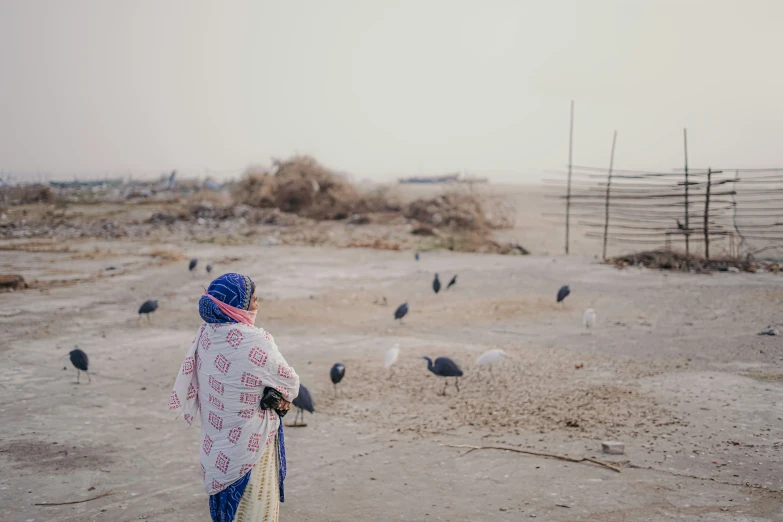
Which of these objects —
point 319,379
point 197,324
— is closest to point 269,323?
point 197,324

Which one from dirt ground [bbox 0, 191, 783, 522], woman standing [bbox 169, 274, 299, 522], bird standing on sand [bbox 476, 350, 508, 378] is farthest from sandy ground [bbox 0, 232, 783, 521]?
woman standing [bbox 169, 274, 299, 522]

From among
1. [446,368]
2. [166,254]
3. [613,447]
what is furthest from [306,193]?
[613,447]

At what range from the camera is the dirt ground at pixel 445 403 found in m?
4.44

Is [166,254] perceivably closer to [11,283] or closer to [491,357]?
[11,283]

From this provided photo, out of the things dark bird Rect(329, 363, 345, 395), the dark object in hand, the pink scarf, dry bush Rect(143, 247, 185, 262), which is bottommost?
dark bird Rect(329, 363, 345, 395)

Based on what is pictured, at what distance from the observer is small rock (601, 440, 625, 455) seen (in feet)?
16.3

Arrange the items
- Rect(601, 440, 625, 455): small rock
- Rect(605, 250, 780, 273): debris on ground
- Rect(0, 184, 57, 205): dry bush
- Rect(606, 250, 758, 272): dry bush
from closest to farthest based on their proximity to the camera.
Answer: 1. Rect(601, 440, 625, 455): small rock
2. Rect(605, 250, 780, 273): debris on ground
3. Rect(606, 250, 758, 272): dry bush
4. Rect(0, 184, 57, 205): dry bush

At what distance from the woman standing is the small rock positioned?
2.75m

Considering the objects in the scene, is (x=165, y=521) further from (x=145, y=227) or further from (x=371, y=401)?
(x=145, y=227)

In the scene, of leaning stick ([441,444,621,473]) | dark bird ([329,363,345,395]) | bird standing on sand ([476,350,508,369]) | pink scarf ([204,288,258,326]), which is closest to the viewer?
pink scarf ([204,288,258,326])

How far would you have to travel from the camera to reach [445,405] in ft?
20.7

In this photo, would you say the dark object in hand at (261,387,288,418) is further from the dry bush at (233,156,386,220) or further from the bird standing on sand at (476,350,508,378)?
the dry bush at (233,156,386,220)

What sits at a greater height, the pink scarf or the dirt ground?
the pink scarf

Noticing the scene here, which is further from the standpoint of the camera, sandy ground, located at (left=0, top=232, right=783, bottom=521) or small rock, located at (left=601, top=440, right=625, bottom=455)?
small rock, located at (left=601, top=440, right=625, bottom=455)
